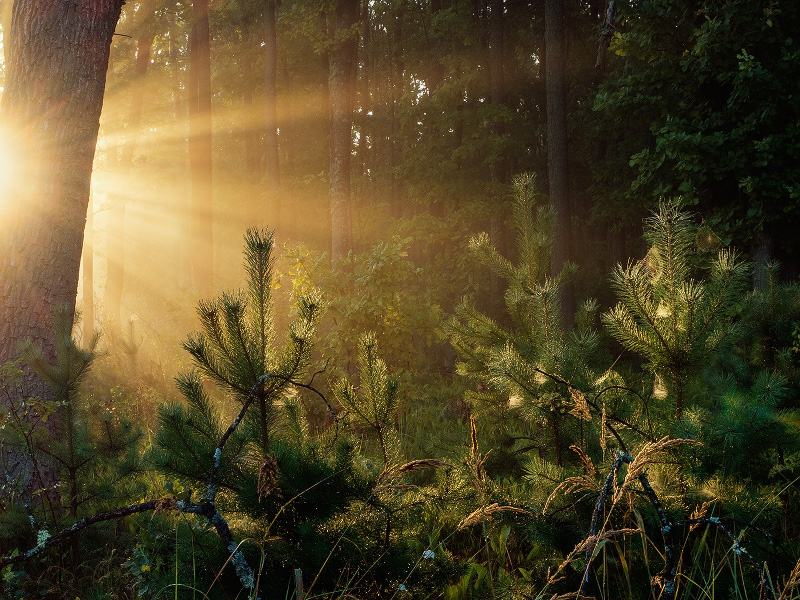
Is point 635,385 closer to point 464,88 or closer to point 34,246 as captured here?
point 34,246

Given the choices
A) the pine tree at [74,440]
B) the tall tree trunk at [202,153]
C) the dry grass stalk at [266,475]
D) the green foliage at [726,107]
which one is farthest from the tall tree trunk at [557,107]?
the dry grass stalk at [266,475]

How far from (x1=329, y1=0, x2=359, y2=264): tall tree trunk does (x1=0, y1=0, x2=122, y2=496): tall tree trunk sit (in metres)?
7.22

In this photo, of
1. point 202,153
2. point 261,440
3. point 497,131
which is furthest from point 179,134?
point 261,440

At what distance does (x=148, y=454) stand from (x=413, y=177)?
1643 centimetres

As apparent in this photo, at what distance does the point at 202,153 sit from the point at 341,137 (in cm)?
514

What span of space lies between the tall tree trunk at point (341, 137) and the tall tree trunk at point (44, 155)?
7.22 m

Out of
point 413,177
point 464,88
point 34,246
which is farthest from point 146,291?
point 34,246

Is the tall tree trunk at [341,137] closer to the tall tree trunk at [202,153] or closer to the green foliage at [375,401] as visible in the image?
the tall tree trunk at [202,153]

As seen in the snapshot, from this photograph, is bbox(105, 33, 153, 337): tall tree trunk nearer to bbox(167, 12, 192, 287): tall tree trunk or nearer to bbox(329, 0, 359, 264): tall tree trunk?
bbox(167, 12, 192, 287): tall tree trunk

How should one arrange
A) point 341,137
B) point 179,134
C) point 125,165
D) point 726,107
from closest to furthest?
A: point 726,107, point 341,137, point 125,165, point 179,134

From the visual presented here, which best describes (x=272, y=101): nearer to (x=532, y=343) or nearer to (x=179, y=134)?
(x=179, y=134)

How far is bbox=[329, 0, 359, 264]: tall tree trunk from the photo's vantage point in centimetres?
1188

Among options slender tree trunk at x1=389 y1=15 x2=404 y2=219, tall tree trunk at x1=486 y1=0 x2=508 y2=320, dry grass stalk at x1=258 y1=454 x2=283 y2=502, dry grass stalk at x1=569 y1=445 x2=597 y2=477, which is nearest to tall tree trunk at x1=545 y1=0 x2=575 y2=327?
tall tree trunk at x1=486 y1=0 x2=508 y2=320

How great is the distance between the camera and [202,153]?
50.3 ft
